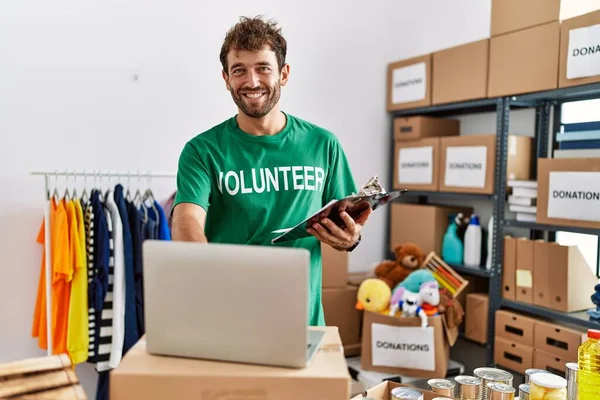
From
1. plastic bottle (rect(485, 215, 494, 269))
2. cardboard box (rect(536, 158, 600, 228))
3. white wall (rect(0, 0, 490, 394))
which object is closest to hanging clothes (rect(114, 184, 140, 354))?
white wall (rect(0, 0, 490, 394))

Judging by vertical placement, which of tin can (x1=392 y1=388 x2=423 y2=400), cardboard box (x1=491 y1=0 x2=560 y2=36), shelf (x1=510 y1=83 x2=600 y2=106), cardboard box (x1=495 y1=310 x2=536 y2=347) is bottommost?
cardboard box (x1=495 y1=310 x2=536 y2=347)

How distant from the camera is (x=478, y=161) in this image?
2.93 metres

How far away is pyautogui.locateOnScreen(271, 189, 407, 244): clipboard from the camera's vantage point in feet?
3.76

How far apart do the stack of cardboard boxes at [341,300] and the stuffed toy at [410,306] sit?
0.37 metres

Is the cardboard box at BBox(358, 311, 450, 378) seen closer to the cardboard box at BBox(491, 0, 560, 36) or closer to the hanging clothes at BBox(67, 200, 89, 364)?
the hanging clothes at BBox(67, 200, 89, 364)

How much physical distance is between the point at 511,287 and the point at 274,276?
223cm

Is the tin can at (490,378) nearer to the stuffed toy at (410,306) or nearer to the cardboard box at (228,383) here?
the cardboard box at (228,383)

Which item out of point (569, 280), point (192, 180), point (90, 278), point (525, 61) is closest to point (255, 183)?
point (192, 180)

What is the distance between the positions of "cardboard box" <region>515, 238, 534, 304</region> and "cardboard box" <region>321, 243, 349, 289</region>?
0.97 meters


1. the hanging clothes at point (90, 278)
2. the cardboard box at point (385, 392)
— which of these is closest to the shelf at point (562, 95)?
the cardboard box at point (385, 392)

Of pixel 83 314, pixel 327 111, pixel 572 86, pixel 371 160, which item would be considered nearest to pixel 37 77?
pixel 83 314

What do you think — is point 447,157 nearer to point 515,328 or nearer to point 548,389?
point 515,328

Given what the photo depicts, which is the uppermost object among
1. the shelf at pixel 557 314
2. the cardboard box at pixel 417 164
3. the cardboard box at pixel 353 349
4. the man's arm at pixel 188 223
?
the cardboard box at pixel 417 164

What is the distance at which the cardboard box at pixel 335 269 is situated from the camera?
3109mm
